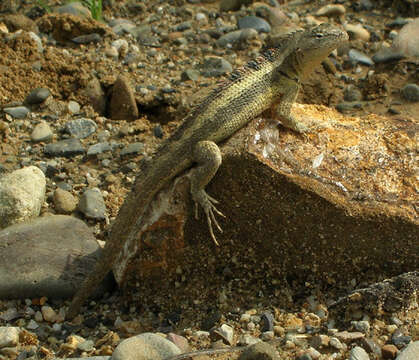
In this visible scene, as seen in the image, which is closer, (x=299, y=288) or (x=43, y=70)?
(x=299, y=288)

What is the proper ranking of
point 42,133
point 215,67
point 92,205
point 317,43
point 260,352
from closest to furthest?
point 260,352
point 317,43
point 92,205
point 42,133
point 215,67

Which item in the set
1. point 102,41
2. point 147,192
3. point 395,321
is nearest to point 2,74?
point 102,41

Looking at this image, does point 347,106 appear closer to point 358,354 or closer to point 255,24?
point 255,24

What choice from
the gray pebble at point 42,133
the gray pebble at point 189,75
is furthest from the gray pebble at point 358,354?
the gray pebble at point 189,75

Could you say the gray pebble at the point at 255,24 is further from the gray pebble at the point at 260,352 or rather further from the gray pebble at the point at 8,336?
the gray pebble at the point at 260,352

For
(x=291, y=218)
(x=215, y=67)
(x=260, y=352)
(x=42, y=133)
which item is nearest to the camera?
(x=260, y=352)

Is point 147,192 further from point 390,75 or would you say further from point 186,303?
point 390,75

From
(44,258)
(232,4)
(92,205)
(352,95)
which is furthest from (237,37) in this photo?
(44,258)
